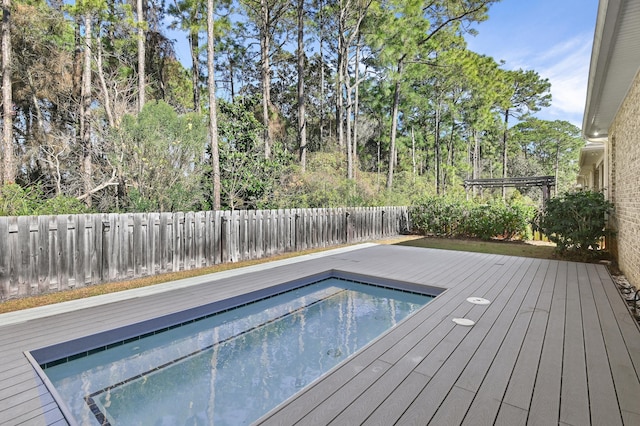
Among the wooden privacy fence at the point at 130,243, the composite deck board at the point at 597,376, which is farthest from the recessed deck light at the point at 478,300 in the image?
the wooden privacy fence at the point at 130,243

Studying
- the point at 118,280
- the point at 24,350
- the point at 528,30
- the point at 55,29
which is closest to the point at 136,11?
the point at 55,29

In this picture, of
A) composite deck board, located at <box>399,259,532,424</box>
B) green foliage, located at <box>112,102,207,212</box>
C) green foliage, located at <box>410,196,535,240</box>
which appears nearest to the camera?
composite deck board, located at <box>399,259,532,424</box>

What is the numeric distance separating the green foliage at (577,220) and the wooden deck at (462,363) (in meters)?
2.54

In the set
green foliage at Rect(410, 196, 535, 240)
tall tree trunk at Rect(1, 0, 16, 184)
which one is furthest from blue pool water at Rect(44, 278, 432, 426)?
tall tree trunk at Rect(1, 0, 16, 184)

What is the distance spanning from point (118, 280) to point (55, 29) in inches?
422

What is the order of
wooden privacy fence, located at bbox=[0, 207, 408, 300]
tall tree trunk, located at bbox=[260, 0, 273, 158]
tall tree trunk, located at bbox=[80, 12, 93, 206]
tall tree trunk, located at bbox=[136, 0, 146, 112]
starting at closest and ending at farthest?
wooden privacy fence, located at bbox=[0, 207, 408, 300]
tall tree trunk, located at bbox=[80, 12, 93, 206]
tall tree trunk, located at bbox=[136, 0, 146, 112]
tall tree trunk, located at bbox=[260, 0, 273, 158]

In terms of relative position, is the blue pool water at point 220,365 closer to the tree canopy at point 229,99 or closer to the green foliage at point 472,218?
the tree canopy at point 229,99

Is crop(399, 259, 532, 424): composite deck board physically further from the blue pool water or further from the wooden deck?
the blue pool water

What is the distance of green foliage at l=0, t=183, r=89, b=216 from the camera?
14.9ft

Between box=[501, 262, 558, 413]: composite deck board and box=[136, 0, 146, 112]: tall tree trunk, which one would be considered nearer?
box=[501, 262, 558, 413]: composite deck board

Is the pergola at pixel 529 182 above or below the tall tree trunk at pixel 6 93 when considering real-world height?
below

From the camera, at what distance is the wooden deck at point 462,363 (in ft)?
5.54

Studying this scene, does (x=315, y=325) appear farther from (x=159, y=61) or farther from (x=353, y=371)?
(x=159, y=61)

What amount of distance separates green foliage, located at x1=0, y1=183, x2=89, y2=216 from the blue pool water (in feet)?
10.6
